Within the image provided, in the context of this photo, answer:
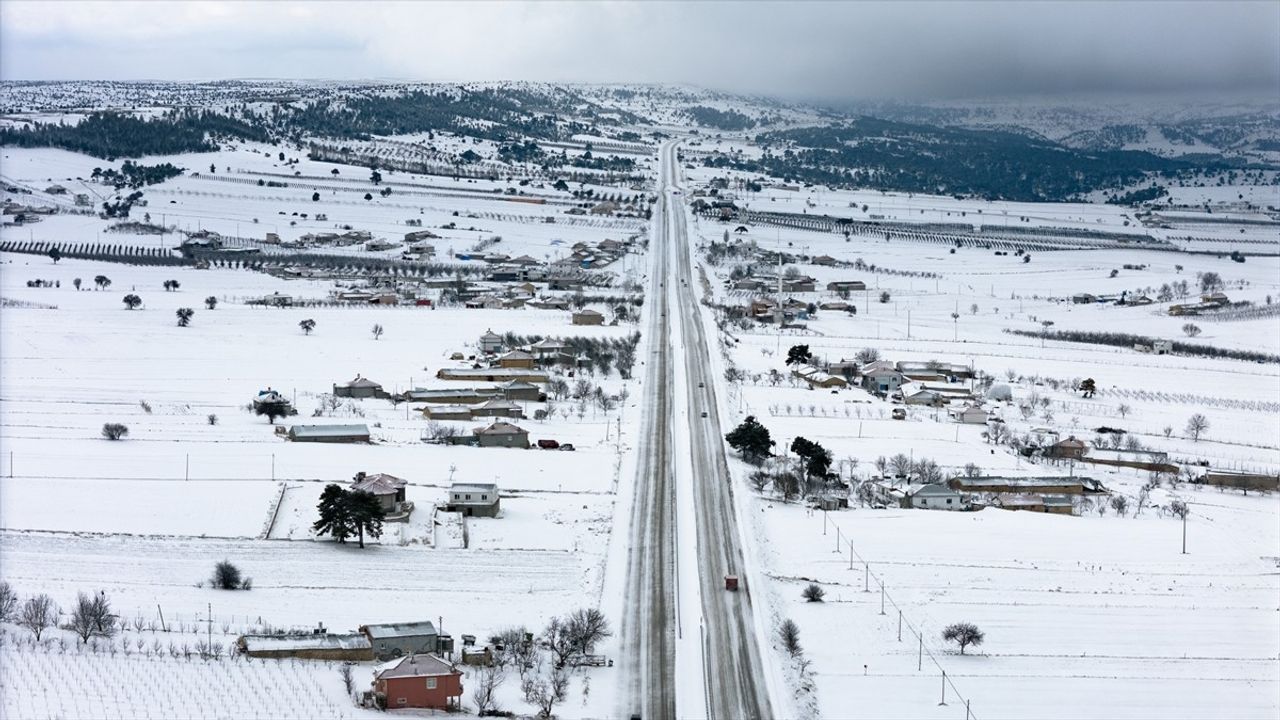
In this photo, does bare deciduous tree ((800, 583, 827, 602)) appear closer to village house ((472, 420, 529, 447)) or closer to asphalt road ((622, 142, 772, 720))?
asphalt road ((622, 142, 772, 720))

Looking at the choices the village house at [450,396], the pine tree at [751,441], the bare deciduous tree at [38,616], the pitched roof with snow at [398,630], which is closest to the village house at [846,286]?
the village house at [450,396]

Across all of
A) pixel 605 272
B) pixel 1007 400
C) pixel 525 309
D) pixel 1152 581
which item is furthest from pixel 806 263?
pixel 1152 581

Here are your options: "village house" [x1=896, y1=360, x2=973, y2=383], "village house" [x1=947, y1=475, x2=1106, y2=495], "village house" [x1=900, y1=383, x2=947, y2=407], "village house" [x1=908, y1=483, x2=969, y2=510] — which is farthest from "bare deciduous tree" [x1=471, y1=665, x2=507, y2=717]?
"village house" [x1=896, y1=360, x2=973, y2=383]

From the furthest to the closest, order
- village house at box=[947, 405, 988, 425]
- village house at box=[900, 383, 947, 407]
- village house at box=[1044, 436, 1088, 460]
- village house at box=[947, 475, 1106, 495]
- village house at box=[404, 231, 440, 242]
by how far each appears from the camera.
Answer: village house at box=[404, 231, 440, 242] → village house at box=[900, 383, 947, 407] → village house at box=[947, 405, 988, 425] → village house at box=[1044, 436, 1088, 460] → village house at box=[947, 475, 1106, 495]

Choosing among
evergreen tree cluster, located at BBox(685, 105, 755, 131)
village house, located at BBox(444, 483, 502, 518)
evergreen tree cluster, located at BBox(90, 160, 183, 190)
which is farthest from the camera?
evergreen tree cluster, located at BBox(685, 105, 755, 131)

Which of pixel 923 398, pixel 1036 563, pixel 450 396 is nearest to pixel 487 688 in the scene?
pixel 1036 563

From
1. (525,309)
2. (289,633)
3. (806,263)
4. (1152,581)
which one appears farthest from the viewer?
(806,263)

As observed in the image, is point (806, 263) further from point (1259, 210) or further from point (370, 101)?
point (370, 101)
